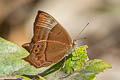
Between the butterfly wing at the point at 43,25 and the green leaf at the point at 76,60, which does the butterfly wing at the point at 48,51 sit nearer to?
the butterfly wing at the point at 43,25

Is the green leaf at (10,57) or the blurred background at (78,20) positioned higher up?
the blurred background at (78,20)

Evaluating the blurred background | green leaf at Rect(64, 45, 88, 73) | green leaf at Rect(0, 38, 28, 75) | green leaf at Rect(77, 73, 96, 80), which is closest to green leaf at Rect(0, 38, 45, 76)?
green leaf at Rect(0, 38, 28, 75)

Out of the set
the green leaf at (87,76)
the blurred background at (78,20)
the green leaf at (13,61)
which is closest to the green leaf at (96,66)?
the green leaf at (87,76)

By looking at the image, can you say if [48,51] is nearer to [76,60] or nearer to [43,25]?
[43,25]

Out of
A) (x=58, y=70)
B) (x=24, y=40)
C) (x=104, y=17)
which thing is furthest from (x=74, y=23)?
(x=58, y=70)

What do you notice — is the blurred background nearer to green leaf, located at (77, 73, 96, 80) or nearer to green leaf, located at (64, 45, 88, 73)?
green leaf, located at (64, 45, 88, 73)
